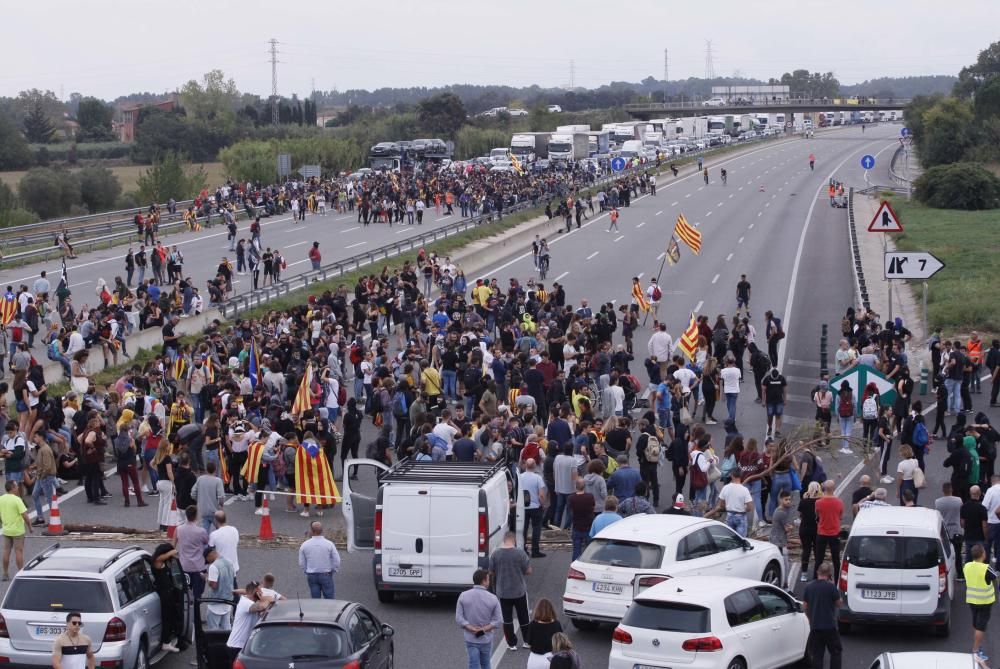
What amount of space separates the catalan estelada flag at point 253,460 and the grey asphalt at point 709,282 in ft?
1.76

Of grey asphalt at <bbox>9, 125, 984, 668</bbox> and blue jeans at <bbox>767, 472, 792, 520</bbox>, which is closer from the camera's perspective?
grey asphalt at <bbox>9, 125, 984, 668</bbox>

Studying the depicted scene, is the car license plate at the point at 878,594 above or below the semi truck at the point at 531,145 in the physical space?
below

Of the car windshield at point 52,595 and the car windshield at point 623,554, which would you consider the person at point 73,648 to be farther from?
the car windshield at point 623,554

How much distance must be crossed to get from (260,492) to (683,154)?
93557mm

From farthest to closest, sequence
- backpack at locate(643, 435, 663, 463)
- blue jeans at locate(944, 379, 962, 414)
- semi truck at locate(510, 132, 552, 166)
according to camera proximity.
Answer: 1. semi truck at locate(510, 132, 552, 166)
2. blue jeans at locate(944, 379, 962, 414)
3. backpack at locate(643, 435, 663, 463)

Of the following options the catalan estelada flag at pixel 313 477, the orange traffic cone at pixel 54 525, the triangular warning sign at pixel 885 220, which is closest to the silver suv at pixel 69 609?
the orange traffic cone at pixel 54 525

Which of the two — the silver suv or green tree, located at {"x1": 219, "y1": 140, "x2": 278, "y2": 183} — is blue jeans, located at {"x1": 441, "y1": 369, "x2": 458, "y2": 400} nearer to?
the silver suv

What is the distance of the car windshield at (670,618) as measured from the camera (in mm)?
12234

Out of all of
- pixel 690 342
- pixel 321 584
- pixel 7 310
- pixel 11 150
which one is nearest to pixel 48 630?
pixel 321 584

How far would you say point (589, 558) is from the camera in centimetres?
1455

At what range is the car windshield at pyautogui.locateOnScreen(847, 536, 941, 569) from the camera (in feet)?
47.9

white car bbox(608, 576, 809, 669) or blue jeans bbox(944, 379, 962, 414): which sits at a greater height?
white car bbox(608, 576, 809, 669)

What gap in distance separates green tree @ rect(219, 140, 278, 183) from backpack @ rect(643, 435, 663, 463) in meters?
72.2

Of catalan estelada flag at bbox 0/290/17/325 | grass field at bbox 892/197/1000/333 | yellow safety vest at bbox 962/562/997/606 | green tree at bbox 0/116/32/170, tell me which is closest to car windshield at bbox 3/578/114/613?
yellow safety vest at bbox 962/562/997/606
